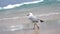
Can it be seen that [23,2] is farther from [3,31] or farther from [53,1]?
[3,31]

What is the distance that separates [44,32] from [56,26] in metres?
0.79

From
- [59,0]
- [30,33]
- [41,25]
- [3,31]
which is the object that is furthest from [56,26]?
[59,0]

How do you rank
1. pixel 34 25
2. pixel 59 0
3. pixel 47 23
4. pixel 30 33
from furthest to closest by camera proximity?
pixel 59 0 → pixel 47 23 → pixel 34 25 → pixel 30 33

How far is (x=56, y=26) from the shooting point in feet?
23.6

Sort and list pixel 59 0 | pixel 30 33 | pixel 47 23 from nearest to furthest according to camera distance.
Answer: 1. pixel 30 33
2. pixel 47 23
3. pixel 59 0

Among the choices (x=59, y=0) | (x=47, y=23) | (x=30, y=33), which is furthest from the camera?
(x=59, y=0)

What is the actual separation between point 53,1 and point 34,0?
48.8 inches

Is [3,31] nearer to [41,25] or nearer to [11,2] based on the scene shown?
[41,25]

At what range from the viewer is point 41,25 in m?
7.40

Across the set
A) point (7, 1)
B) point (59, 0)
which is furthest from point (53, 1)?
point (7, 1)

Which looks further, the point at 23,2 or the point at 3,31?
the point at 23,2

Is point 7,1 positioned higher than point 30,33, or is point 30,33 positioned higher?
point 7,1

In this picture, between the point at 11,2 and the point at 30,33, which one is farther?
the point at 11,2

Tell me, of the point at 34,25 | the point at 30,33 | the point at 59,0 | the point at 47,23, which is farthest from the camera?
the point at 59,0
